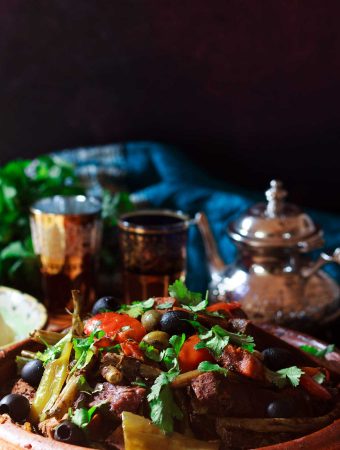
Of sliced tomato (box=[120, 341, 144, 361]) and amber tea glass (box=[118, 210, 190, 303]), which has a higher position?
sliced tomato (box=[120, 341, 144, 361])

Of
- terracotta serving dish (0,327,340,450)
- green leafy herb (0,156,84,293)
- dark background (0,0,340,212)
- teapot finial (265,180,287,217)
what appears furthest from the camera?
dark background (0,0,340,212)

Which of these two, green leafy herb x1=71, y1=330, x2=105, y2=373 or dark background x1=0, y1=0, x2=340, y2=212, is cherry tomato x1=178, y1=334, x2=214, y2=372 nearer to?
green leafy herb x1=71, y1=330, x2=105, y2=373

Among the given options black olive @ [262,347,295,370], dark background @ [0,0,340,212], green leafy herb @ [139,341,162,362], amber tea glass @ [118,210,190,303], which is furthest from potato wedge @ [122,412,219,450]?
dark background @ [0,0,340,212]

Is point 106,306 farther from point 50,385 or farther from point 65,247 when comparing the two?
point 65,247

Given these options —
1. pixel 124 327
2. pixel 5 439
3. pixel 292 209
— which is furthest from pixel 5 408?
pixel 292 209

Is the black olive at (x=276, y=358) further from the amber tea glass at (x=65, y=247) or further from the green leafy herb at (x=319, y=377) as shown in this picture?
the amber tea glass at (x=65, y=247)

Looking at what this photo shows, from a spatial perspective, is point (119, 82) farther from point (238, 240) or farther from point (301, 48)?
point (238, 240)

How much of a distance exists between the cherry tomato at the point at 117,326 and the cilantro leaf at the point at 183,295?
0.13 metres

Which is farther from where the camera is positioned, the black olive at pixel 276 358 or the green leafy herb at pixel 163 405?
the black olive at pixel 276 358

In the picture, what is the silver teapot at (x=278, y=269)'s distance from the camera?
6.45 ft

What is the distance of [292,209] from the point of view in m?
2.04

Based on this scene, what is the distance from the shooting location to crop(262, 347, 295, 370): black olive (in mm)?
1229

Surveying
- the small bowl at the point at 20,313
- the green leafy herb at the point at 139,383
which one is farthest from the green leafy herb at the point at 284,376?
the small bowl at the point at 20,313

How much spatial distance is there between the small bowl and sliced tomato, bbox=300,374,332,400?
66 cm
